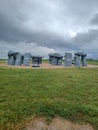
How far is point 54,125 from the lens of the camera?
7.16 metres

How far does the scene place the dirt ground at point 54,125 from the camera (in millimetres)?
6977

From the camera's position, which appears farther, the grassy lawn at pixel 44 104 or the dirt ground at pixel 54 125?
the grassy lawn at pixel 44 104

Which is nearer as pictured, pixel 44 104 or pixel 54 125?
pixel 54 125

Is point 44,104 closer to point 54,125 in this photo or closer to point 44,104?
point 44,104

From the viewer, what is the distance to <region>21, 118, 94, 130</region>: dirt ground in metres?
6.98

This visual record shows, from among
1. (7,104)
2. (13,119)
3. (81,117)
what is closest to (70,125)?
(81,117)

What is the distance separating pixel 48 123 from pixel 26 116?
0.89m

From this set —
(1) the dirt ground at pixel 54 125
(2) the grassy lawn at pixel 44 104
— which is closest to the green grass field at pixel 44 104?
(2) the grassy lawn at pixel 44 104

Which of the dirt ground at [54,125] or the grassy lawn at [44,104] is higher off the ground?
the grassy lawn at [44,104]

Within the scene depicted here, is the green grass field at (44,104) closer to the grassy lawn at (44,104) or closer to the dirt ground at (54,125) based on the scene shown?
the grassy lawn at (44,104)

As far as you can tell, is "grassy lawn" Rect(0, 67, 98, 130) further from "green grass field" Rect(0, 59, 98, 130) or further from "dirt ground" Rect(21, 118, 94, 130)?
"dirt ground" Rect(21, 118, 94, 130)

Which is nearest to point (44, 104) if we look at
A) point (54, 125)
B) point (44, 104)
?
point (44, 104)

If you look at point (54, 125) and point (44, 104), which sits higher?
point (44, 104)

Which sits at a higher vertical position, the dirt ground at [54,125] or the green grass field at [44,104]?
Answer: the green grass field at [44,104]
